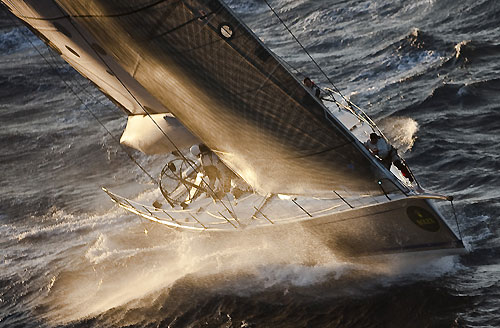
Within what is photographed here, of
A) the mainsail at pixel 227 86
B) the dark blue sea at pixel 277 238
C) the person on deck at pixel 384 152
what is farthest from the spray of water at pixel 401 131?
the mainsail at pixel 227 86

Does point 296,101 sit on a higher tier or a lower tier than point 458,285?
higher

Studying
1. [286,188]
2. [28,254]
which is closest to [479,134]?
[286,188]

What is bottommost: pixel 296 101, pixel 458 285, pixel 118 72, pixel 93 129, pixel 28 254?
pixel 458 285

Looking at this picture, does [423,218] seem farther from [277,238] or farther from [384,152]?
[277,238]

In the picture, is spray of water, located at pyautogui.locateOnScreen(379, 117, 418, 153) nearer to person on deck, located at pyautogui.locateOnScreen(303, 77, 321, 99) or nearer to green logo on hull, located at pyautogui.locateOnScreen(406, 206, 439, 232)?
person on deck, located at pyautogui.locateOnScreen(303, 77, 321, 99)

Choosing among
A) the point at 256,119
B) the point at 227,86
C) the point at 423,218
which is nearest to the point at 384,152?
the point at 423,218

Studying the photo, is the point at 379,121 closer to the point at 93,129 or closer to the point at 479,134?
the point at 479,134

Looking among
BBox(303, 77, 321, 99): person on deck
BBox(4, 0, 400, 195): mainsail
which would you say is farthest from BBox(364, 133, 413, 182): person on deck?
BBox(303, 77, 321, 99): person on deck
